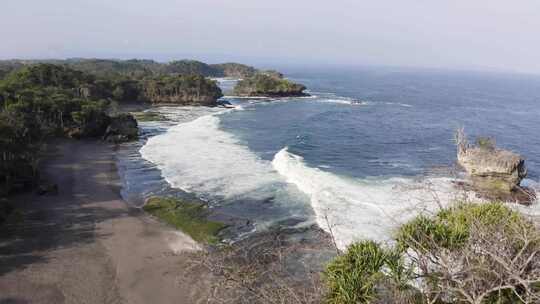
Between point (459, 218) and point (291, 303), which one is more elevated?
point (459, 218)

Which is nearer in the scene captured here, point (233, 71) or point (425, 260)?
point (425, 260)

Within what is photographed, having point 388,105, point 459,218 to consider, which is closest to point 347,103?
point 388,105

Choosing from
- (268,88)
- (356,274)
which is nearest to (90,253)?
(356,274)

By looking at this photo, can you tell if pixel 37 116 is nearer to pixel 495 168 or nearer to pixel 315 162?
pixel 315 162

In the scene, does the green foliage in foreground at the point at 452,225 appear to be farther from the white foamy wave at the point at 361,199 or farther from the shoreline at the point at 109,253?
the white foamy wave at the point at 361,199

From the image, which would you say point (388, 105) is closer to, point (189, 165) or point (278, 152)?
point (278, 152)

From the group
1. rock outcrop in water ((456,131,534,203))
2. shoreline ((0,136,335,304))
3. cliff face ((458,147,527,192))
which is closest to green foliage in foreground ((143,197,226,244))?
shoreline ((0,136,335,304))
